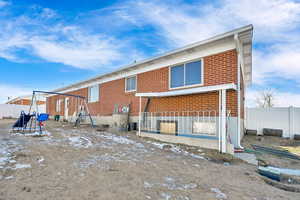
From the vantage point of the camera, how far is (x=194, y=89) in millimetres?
6555

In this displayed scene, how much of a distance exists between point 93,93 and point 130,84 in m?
4.60

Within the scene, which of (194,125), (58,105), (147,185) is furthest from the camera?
(58,105)

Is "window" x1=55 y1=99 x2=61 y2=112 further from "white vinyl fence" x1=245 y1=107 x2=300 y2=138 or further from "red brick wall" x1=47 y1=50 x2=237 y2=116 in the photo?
"white vinyl fence" x1=245 y1=107 x2=300 y2=138

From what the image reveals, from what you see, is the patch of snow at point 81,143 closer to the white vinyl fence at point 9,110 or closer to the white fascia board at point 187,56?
the white fascia board at point 187,56

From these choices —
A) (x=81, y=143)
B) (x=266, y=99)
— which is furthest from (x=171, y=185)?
(x=266, y=99)

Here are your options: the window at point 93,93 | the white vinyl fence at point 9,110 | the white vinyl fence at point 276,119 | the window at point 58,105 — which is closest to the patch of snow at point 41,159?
the window at point 93,93

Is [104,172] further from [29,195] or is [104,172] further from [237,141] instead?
[237,141]

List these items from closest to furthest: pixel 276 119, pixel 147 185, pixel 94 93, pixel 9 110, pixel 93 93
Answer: pixel 147 185, pixel 276 119, pixel 94 93, pixel 93 93, pixel 9 110

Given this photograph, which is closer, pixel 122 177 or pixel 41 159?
pixel 122 177

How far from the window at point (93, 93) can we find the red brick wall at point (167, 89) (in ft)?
1.50

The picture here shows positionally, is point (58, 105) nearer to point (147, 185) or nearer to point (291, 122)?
point (147, 185)

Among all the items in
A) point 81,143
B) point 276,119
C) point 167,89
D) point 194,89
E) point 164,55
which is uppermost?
point 164,55

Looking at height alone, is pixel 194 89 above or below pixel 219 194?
above

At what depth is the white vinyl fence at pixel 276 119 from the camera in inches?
400
